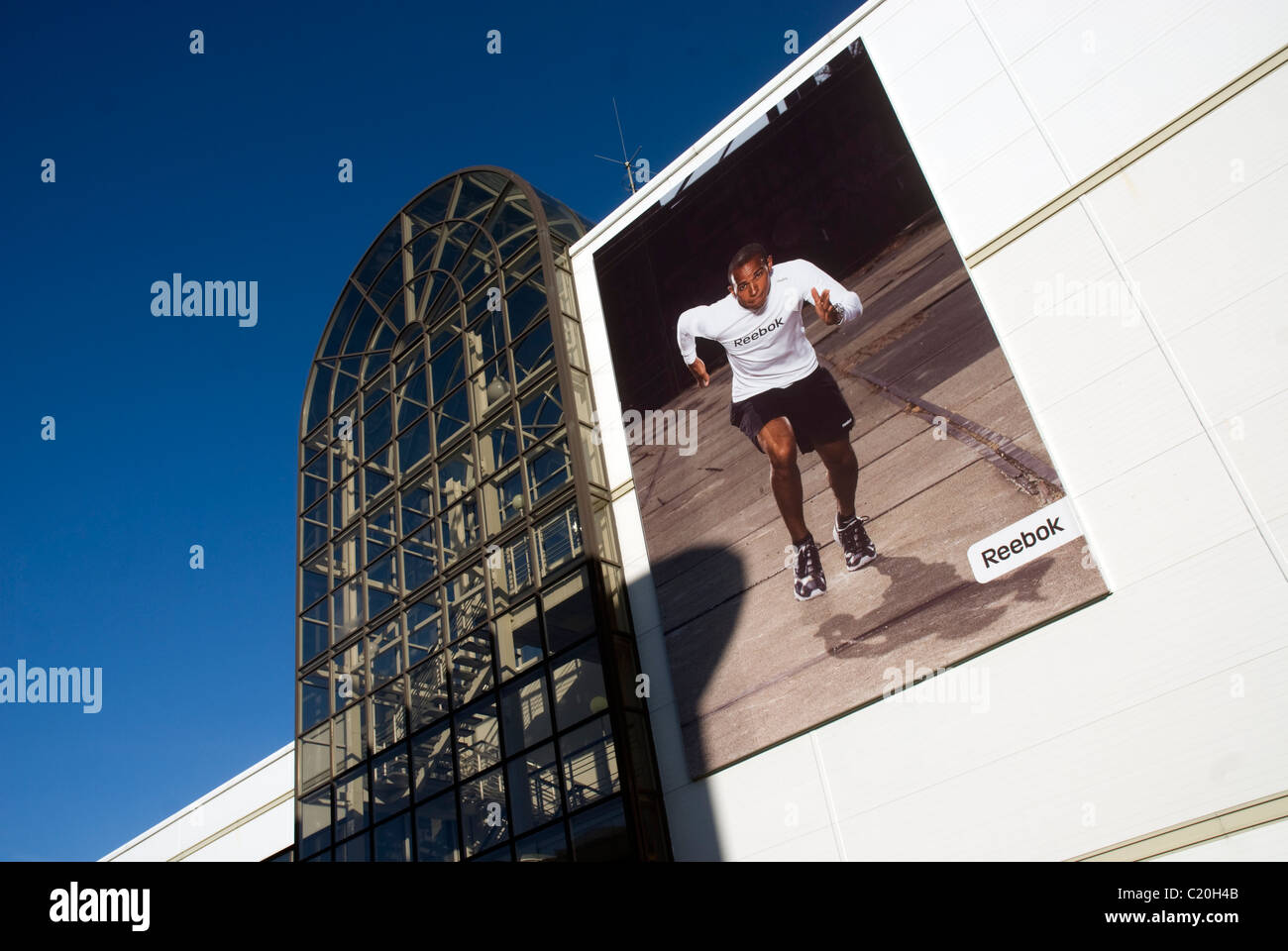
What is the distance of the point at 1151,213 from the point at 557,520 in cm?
1184

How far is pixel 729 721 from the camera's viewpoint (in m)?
16.7

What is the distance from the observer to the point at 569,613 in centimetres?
1934

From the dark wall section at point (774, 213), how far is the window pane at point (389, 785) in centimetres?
889

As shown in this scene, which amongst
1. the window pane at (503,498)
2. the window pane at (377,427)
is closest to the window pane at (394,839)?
the window pane at (503,498)

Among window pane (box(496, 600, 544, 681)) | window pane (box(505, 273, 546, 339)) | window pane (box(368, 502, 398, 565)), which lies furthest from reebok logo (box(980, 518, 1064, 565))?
window pane (box(368, 502, 398, 565))

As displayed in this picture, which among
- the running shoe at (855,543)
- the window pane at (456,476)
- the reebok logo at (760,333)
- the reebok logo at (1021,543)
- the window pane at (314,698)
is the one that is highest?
the window pane at (456,476)

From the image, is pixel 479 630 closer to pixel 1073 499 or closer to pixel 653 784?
pixel 653 784

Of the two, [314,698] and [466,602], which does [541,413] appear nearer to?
[466,602]

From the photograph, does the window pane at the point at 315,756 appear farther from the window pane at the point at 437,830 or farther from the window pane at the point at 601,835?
the window pane at the point at 601,835

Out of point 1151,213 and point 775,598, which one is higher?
point 1151,213

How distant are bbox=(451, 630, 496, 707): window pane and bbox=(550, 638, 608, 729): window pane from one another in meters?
1.86

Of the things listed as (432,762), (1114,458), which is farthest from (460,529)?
(1114,458)

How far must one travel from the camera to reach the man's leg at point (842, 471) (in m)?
16.7

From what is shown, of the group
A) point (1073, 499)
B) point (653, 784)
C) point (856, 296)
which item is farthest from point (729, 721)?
point (856, 296)
